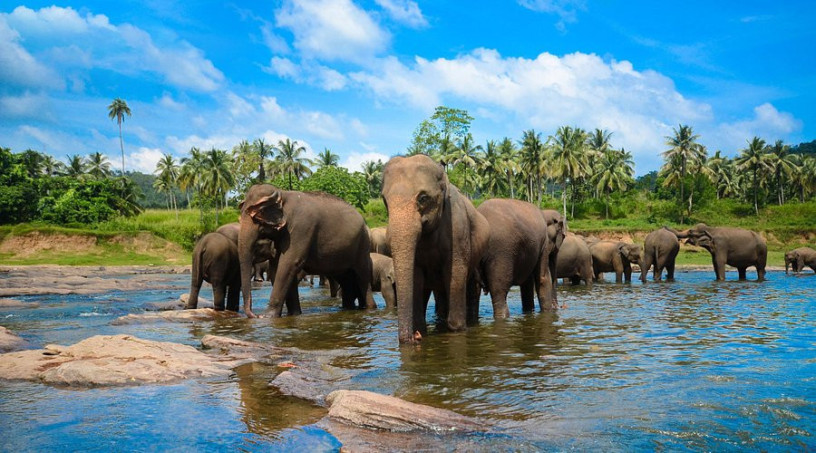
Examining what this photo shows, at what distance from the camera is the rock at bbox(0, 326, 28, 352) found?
905 cm

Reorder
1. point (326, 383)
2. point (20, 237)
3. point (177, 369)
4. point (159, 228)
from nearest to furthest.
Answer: point (326, 383) → point (177, 369) → point (20, 237) → point (159, 228)

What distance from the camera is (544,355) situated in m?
7.88

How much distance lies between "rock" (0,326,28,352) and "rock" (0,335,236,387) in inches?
68.4

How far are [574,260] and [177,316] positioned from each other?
1529cm

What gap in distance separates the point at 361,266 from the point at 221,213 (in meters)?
71.4

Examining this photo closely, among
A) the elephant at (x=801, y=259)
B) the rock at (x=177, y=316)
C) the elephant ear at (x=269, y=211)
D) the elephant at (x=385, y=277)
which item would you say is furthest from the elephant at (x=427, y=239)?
the elephant at (x=801, y=259)

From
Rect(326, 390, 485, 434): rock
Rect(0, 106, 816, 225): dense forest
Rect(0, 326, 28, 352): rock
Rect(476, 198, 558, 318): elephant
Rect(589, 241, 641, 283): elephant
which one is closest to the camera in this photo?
Rect(326, 390, 485, 434): rock

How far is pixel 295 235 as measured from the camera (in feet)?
42.4

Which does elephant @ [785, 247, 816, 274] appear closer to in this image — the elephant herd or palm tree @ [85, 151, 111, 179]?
the elephant herd

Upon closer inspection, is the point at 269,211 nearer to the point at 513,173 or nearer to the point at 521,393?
the point at 521,393

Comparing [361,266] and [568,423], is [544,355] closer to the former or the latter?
[568,423]

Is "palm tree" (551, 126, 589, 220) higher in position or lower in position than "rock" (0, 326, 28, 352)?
higher

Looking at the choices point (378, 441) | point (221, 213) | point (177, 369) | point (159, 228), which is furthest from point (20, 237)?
point (378, 441)

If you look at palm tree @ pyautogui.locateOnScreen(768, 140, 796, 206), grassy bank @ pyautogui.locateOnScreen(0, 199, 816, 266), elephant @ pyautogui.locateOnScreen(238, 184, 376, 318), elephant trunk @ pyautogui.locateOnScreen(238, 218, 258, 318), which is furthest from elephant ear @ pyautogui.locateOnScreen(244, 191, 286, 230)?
palm tree @ pyautogui.locateOnScreen(768, 140, 796, 206)
